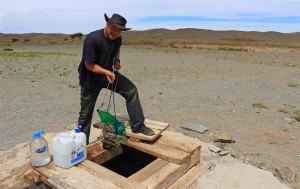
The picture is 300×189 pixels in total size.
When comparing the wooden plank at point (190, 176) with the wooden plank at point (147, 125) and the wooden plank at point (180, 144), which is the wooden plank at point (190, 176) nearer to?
the wooden plank at point (180, 144)

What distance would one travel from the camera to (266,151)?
5.49 meters

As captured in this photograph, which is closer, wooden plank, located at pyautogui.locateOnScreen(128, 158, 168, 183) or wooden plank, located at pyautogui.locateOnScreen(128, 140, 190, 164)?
wooden plank, located at pyautogui.locateOnScreen(128, 158, 168, 183)

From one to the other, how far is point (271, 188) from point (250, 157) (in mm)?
1110

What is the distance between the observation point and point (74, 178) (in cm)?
342

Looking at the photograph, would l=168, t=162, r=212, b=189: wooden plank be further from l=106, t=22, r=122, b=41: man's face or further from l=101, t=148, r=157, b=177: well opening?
l=106, t=22, r=122, b=41: man's face

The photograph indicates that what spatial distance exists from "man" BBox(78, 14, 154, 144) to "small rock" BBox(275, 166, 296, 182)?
2035 mm

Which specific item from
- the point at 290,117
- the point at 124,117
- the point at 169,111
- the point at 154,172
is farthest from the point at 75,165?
the point at 290,117

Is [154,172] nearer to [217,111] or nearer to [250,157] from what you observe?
[250,157]

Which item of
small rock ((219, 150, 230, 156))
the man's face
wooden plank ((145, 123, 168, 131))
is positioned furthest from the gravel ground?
the man's face

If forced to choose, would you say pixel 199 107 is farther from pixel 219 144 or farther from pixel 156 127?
pixel 156 127

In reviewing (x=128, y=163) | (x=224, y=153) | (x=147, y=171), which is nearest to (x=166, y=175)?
(x=147, y=171)

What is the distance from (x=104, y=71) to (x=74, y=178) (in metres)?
1.38

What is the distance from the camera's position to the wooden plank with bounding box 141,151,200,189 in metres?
3.52

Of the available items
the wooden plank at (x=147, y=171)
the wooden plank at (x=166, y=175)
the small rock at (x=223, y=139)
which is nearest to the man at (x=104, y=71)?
the wooden plank at (x=147, y=171)
